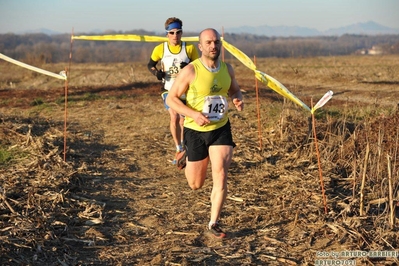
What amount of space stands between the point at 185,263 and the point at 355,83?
56.3ft

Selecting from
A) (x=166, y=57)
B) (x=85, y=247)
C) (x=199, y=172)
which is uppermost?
(x=166, y=57)

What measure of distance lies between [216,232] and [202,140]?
0.96 m

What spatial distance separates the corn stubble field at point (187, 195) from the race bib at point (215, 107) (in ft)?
4.00

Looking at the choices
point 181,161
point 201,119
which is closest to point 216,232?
point 201,119

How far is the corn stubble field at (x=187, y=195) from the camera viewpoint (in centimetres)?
559

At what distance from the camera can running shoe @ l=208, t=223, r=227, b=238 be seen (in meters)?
5.95

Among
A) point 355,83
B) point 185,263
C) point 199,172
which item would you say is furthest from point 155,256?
point 355,83

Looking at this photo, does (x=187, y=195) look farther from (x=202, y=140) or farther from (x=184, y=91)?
(x=184, y=91)

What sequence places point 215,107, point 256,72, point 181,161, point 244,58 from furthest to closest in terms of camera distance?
point 244,58
point 181,161
point 256,72
point 215,107

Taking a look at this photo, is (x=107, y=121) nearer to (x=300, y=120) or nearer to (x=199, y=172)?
(x=300, y=120)

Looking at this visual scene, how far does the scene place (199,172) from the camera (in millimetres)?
6383

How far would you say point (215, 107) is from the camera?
611cm

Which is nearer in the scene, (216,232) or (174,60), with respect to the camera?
(216,232)

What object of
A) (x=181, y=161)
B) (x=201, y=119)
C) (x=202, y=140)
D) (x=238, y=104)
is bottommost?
(x=181, y=161)
